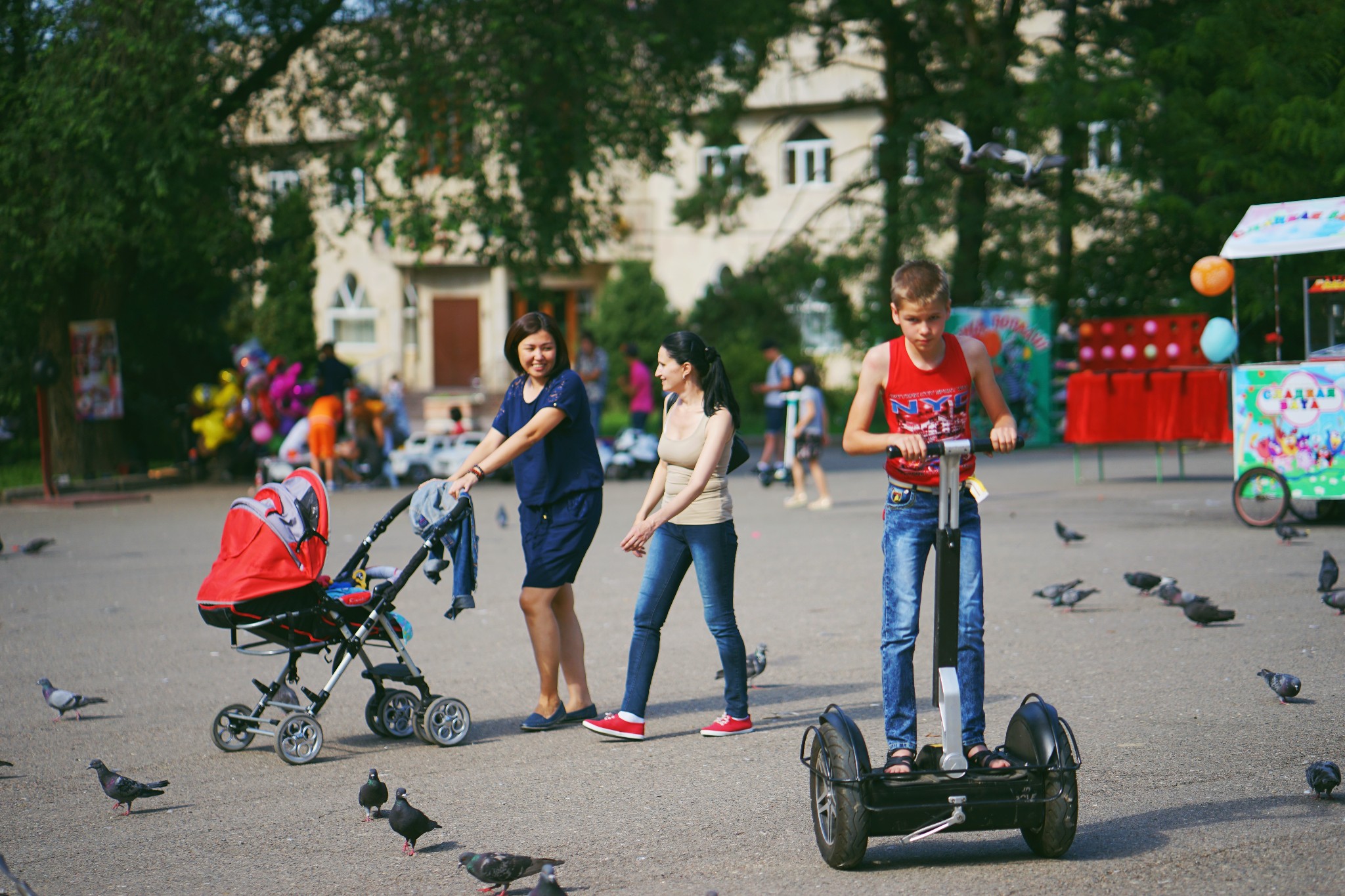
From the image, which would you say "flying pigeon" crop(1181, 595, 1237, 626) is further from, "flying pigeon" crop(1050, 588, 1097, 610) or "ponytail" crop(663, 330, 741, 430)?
"ponytail" crop(663, 330, 741, 430)

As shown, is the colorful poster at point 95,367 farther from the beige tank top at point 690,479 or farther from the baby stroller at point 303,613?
the beige tank top at point 690,479

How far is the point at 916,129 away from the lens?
26328mm

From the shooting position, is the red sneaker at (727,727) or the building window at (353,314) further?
the building window at (353,314)

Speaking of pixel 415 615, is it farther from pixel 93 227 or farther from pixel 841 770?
pixel 93 227

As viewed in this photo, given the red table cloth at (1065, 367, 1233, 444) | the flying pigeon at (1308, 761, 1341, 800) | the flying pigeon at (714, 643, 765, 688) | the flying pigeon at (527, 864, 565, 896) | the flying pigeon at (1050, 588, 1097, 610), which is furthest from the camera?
the red table cloth at (1065, 367, 1233, 444)

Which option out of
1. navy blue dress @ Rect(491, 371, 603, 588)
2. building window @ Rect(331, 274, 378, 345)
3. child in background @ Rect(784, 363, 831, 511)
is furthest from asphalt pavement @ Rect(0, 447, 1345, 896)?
building window @ Rect(331, 274, 378, 345)

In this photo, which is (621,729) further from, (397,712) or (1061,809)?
(1061,809)

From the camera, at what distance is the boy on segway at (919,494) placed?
4746mm

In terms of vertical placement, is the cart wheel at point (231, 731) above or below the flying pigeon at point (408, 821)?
below

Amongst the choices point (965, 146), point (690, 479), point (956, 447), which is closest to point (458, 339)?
point (965, 146)

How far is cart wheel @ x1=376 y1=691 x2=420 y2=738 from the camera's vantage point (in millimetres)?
6727

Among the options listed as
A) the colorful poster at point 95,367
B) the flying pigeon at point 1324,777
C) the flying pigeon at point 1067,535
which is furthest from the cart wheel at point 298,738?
the colorful poster at point 95,367

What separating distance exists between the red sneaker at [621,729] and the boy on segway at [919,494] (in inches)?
77.3

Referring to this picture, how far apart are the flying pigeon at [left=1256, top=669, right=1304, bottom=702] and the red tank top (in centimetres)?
273
